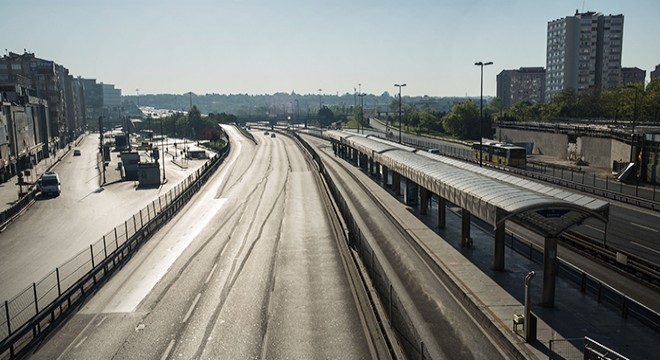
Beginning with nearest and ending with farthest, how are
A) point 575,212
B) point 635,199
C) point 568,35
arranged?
point 575,212 < point 635,199 < point 568,35

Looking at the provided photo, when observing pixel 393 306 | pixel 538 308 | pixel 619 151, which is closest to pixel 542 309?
pixel 538 308

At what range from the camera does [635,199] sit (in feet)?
138

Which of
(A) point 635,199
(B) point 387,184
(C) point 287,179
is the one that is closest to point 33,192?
(C) point 287,179

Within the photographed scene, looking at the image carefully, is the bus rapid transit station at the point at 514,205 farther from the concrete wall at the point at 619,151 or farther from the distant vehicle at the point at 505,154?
the distant vehicle at the point at 505,154

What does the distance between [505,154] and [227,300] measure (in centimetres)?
5264

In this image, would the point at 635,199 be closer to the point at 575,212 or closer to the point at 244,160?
the point at 575,212

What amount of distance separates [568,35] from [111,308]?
622 feet

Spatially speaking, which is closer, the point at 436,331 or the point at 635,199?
the point at 436,331

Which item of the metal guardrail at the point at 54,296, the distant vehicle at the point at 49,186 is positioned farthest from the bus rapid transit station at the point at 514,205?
the distant vehicle at the point at 49,186

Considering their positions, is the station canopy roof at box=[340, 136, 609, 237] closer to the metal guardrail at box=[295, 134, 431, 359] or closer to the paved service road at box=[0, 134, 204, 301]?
the metal guardrail at box=[295, 134, 431, 359]

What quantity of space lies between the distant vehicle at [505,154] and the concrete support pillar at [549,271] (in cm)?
4768

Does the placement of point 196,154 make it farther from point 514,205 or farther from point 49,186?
point 514,205

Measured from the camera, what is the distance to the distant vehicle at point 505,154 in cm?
6612

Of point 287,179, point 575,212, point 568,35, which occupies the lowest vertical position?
point 287,179
